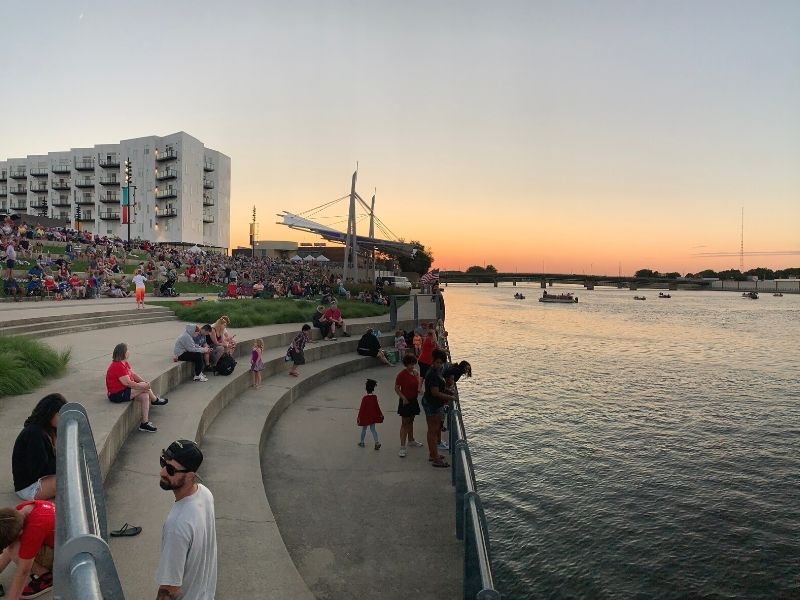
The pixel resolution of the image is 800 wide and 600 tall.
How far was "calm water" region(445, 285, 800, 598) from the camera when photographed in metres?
8.10

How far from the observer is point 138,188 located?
78.6 meters

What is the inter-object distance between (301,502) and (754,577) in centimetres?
696

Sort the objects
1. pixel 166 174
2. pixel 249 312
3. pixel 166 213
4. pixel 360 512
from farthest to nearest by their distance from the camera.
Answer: pixel 166 213 → pixel 166 174 → pixel 249 312 → pixel 360 512

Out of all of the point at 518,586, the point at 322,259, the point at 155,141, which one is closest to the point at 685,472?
the point at 518,586

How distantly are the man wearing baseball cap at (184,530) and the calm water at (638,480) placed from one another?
18.1 feet

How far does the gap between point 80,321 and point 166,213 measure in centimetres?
6788

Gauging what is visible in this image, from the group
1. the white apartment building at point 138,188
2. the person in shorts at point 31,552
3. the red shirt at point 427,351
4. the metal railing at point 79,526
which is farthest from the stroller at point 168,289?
the white apartment building at point 138,188

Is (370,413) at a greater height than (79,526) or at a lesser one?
lesser

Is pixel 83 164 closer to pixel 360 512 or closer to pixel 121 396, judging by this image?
pixel 121 396

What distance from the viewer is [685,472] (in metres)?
12.3

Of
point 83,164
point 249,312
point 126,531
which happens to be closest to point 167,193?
point 83,164

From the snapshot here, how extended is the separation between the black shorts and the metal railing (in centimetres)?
590

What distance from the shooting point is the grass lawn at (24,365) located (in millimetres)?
7934

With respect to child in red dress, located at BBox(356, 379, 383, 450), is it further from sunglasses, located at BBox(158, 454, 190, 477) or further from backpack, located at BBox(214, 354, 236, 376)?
sunglasses, located at BBox(158, 454, 190, 477)
